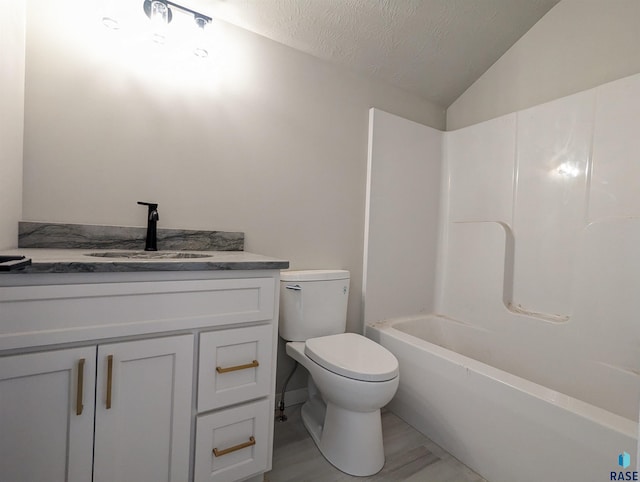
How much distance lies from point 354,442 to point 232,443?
1.78 feet

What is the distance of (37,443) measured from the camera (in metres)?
0.80

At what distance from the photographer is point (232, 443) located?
109cm

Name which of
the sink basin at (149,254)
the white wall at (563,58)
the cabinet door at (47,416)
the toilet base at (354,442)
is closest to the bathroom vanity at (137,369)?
the cabinet door at (47,416)

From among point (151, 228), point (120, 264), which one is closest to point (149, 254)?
point (151, 228)

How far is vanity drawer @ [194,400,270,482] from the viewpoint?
1.03 metres

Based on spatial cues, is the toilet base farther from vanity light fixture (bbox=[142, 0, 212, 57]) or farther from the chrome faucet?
vanity light fixture (bbox=[142, 0, 212, 57])

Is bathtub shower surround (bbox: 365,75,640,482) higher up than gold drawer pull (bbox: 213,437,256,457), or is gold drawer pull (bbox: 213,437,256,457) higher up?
bathtub shower surround (bbox: 365,75,640,482)

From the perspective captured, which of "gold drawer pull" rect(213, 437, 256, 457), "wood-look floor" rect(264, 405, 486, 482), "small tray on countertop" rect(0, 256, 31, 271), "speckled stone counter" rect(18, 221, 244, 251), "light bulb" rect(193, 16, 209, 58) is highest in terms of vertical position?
"light bulb" rect(193, 16, 209, 58)

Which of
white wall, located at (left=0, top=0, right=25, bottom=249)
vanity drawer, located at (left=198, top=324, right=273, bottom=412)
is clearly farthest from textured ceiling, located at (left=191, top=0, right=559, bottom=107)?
vanity drawer, located at (left=198, top=324, right=273, bottom=412)

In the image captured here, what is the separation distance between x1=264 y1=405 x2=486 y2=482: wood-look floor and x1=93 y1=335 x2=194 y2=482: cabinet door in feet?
1.66

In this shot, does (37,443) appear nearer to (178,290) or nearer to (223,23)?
(178,290)

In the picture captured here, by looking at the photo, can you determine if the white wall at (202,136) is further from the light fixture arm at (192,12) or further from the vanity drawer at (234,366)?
the vanity drawer at (234,366)

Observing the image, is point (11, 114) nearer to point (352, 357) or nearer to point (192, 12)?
point (192, 12)

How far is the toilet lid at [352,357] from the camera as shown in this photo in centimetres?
124
